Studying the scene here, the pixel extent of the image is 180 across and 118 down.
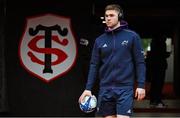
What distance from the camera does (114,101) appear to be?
6.47m

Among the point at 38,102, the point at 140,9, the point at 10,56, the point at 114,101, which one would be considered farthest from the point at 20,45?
the point at 114,101

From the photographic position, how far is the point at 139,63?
639cm

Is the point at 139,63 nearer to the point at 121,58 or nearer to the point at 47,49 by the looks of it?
the point at 121,58

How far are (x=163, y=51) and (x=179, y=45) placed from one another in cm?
577

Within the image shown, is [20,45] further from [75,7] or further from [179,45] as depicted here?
[179,45]

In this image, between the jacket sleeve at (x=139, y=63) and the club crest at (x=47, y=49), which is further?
the club crest at (x=47, y=49)

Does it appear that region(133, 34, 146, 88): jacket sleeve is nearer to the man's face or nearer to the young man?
the young man

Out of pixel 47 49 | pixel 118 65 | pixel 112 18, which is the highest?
pixel 112 18

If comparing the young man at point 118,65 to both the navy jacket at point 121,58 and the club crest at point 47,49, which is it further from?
the club crest at point 47,49

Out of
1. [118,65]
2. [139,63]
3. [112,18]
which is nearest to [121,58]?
[118,65]

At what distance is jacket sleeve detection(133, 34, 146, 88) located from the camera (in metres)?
6.32

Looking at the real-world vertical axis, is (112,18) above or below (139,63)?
above

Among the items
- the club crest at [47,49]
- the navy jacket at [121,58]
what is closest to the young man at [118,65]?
the navy jacket at [121,58]

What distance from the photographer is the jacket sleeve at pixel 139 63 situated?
632 cm
